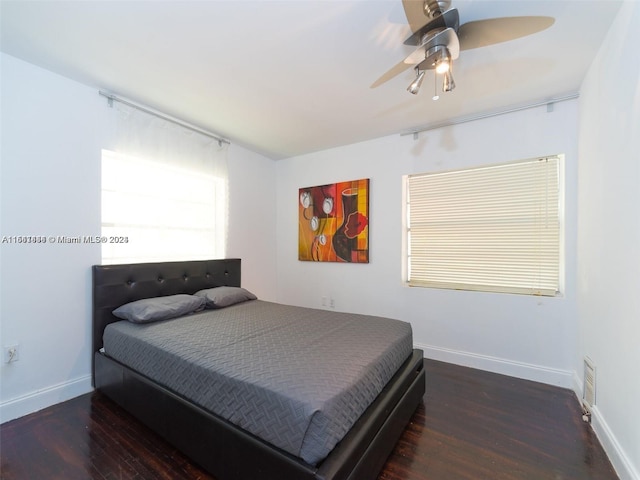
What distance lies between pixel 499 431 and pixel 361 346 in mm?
1082

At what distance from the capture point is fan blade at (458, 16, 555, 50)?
139cm

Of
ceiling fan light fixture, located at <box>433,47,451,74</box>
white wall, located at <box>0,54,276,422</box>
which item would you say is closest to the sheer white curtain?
white wall, located at <box>0,54,276,422</box>

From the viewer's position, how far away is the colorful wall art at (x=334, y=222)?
3.42m

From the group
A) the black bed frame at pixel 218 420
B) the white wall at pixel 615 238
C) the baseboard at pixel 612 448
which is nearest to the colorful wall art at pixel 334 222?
the black bed frame at pixel 218 420

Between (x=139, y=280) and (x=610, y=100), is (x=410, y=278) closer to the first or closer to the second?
(x=610, y=100)

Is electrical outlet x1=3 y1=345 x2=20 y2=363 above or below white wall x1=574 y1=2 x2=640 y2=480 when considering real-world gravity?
below

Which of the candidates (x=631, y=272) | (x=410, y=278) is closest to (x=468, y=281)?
(x=410, y=278)

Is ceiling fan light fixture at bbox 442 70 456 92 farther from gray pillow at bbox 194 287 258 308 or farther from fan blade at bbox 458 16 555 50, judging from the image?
gray pillow at bbox 194 287 258 308

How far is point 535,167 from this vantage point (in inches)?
102

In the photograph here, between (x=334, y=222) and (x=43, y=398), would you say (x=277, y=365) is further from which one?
(x=334, y=222)

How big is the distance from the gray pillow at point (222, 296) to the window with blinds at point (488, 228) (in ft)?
6.33

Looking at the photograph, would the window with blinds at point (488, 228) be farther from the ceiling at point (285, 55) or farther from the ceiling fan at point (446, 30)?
the ceiling fan at point (446, 30)

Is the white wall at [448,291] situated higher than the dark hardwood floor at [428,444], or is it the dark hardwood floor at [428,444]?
the white wall at [448,291]

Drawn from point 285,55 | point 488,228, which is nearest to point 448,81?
point 285,55
